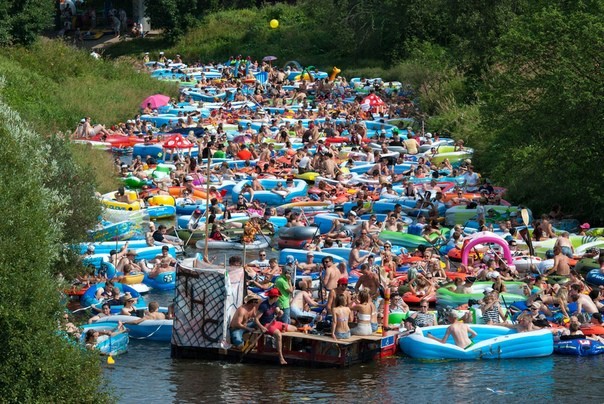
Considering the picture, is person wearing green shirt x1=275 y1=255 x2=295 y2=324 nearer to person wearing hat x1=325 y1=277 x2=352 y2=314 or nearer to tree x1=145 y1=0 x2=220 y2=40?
person wearing hat x1=325 y1=277 x2=352 y2=314

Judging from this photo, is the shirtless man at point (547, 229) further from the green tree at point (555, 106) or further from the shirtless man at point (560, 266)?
the shirtless man at point (560, 266)

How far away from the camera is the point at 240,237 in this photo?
3012 centimetres

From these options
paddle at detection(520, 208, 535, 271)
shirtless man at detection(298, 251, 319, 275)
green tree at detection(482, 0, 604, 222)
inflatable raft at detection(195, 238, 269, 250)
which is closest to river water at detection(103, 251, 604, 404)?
shirtless man at detection(298, 251, 319, 275)

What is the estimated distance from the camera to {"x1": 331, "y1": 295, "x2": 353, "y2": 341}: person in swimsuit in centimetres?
2039

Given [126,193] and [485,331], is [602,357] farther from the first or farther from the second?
[126,193]

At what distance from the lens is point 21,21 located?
49.8m

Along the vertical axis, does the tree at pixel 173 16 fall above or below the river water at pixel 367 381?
above

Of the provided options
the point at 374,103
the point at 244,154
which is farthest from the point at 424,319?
the point at 374,103

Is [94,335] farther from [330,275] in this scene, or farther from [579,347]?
[579,347]

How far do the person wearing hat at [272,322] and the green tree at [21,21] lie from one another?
3126 cm

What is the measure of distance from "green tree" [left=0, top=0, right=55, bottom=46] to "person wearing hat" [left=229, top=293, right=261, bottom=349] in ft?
103

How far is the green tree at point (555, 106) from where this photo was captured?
29297mm

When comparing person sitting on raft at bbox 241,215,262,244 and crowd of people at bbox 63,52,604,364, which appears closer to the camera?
crowd of people at bbox 63,52,604,364

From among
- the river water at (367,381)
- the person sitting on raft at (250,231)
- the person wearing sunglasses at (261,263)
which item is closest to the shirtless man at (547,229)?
the person wearing sunglasses at (261,263)
